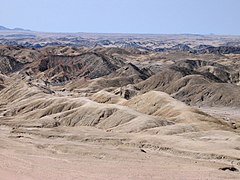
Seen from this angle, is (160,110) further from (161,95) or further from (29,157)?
(29,157)

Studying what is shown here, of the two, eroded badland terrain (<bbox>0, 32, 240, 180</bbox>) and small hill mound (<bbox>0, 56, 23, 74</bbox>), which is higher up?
eroded badland terrain (<bbox>0, 32, 240, 180</bbox>)

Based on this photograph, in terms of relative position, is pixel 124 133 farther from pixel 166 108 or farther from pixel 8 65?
pixel 8 65

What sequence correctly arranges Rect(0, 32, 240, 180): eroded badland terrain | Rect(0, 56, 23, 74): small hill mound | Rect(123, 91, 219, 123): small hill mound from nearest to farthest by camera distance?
Rect(0, 32, 240, 180): eroded badland terrain < Rect(123, 91, 219, 123): small hill mound < Rect(0, 56, 23, 74): small hill mound

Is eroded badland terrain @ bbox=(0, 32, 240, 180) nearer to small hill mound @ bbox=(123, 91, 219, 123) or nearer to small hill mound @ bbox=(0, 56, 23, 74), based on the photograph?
small hill mound @ bbox=(123, 91, 219, 123)

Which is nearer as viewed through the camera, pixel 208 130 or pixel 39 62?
pixel 208 130

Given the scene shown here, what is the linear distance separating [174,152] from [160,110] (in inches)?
1093

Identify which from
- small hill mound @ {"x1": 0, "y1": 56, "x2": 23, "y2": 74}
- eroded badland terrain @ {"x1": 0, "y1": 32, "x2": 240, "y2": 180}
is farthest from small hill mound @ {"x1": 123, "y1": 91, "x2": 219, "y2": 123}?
small hill mound @ {"x1": 0, "y1": 56, "x2": 23, "y2": 74}

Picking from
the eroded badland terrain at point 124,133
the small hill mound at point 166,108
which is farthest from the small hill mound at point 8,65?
the small hill mound at point 166,108

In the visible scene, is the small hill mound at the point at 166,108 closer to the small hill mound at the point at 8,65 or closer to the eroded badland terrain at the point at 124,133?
the eroded badland terrain at the point at 124,133

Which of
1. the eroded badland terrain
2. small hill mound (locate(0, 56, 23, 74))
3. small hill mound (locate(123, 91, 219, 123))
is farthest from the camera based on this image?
small hill mound (locate(0, 56, 23, 74))

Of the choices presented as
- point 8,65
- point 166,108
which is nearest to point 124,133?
point 166,108

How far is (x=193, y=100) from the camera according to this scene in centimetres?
11538

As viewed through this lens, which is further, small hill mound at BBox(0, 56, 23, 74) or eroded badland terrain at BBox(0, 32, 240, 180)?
small hill mound at BBox(0, 56, 23, 74)

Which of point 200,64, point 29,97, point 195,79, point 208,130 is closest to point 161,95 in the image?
point 208,130
